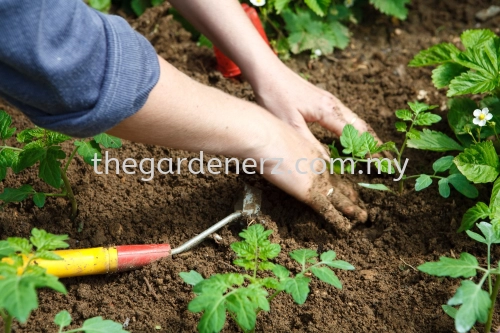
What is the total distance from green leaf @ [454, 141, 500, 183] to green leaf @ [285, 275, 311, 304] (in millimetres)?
718

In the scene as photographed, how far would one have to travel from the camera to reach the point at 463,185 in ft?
6.14

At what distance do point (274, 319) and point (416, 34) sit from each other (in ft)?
5.50

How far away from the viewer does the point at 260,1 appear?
2523 millimetres

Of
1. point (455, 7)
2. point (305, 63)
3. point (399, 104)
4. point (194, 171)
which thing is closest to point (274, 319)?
point (194, 171)

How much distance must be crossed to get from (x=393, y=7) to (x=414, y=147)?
91 cm

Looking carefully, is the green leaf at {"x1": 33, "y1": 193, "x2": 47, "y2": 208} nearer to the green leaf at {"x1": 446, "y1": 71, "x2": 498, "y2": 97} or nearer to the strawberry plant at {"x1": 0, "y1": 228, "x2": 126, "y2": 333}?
the strawberry plant at {"x1": 0, "y1": 228, "x2": 126, "y2": 333}

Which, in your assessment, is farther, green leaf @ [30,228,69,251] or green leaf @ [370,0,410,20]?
green leaf @ [370,0,410,20]

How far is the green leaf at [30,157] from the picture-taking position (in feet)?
5.77

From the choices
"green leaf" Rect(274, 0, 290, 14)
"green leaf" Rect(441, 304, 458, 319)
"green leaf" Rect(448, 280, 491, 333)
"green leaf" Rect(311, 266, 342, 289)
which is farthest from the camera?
"green leaf" Rect(274, 0, 290, 14)

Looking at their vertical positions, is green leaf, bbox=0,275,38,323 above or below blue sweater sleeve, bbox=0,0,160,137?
below

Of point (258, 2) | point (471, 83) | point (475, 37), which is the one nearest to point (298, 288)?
point (471, 83)

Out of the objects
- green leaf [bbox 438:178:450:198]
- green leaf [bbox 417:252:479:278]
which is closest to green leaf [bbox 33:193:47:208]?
green leaf [bbox 417:252:479:278]

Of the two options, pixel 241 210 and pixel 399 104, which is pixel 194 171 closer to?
pixel 241 210

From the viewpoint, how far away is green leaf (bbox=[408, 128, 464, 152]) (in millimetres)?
2043
